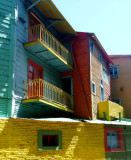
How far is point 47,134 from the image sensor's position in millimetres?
13273

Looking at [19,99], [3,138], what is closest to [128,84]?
[19,99]

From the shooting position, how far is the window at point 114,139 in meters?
17.2

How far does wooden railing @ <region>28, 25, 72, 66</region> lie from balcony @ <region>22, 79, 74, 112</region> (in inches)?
93.9

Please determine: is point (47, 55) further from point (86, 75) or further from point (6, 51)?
point (86, 75)

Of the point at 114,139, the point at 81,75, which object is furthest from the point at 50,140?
the point at 114,139

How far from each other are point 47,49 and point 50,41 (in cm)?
120

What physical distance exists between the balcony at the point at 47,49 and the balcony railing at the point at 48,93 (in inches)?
64.4

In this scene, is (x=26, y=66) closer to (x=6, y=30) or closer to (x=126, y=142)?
(x=6, y=30)

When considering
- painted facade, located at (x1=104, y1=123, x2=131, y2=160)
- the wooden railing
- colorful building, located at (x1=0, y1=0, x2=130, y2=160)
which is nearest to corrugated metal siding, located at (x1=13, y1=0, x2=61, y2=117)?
colorful building, located at (x1=0, y1=0, x2=130, y2=160)

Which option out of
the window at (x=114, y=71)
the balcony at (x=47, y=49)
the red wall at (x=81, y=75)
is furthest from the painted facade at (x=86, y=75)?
the window at (x=114, y=71)

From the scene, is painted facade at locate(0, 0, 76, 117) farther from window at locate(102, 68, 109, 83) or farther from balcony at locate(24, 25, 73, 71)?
window at locate(102, 68, 109, 83)

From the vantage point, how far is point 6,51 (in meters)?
13.0

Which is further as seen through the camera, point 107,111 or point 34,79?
point 107,111

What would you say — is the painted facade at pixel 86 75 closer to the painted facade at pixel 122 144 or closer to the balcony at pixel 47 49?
the balcony at pixel 47 49
